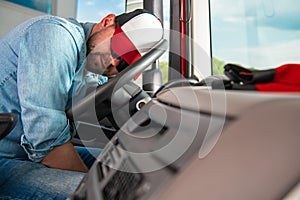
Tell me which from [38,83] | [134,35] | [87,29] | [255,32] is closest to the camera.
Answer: [38,83]

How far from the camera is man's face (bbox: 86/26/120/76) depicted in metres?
1.07

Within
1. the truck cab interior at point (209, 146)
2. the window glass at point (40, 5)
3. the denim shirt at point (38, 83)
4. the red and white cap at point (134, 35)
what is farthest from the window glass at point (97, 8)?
the truck cab interior at point (209, 146)

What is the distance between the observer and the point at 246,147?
29cm

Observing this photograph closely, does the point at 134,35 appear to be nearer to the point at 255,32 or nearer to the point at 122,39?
the point at 122,39

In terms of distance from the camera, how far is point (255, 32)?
1431 mm

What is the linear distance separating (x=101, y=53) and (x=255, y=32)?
73 centimetres

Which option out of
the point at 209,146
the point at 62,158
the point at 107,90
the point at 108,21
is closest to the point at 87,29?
the point at 108,21

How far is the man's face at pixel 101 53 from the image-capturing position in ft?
3.52

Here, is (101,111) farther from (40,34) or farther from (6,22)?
(6,22)

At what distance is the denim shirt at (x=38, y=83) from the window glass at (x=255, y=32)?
755 mm

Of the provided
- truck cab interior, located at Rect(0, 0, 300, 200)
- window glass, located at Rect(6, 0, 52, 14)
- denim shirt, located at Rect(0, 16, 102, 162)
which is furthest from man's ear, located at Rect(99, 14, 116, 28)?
window glass, located at Rect(6, 0, 52, 14)

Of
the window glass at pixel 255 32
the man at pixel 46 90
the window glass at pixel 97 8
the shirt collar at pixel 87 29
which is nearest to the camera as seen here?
the man at pixel 46 90

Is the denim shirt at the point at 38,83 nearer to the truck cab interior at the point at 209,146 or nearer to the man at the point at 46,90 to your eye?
the man at the point at 46,90

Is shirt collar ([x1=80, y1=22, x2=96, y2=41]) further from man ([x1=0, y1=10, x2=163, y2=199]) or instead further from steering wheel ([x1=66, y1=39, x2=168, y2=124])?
steering wheel ([x1=66, y1=39, x2=168, y2=124])
